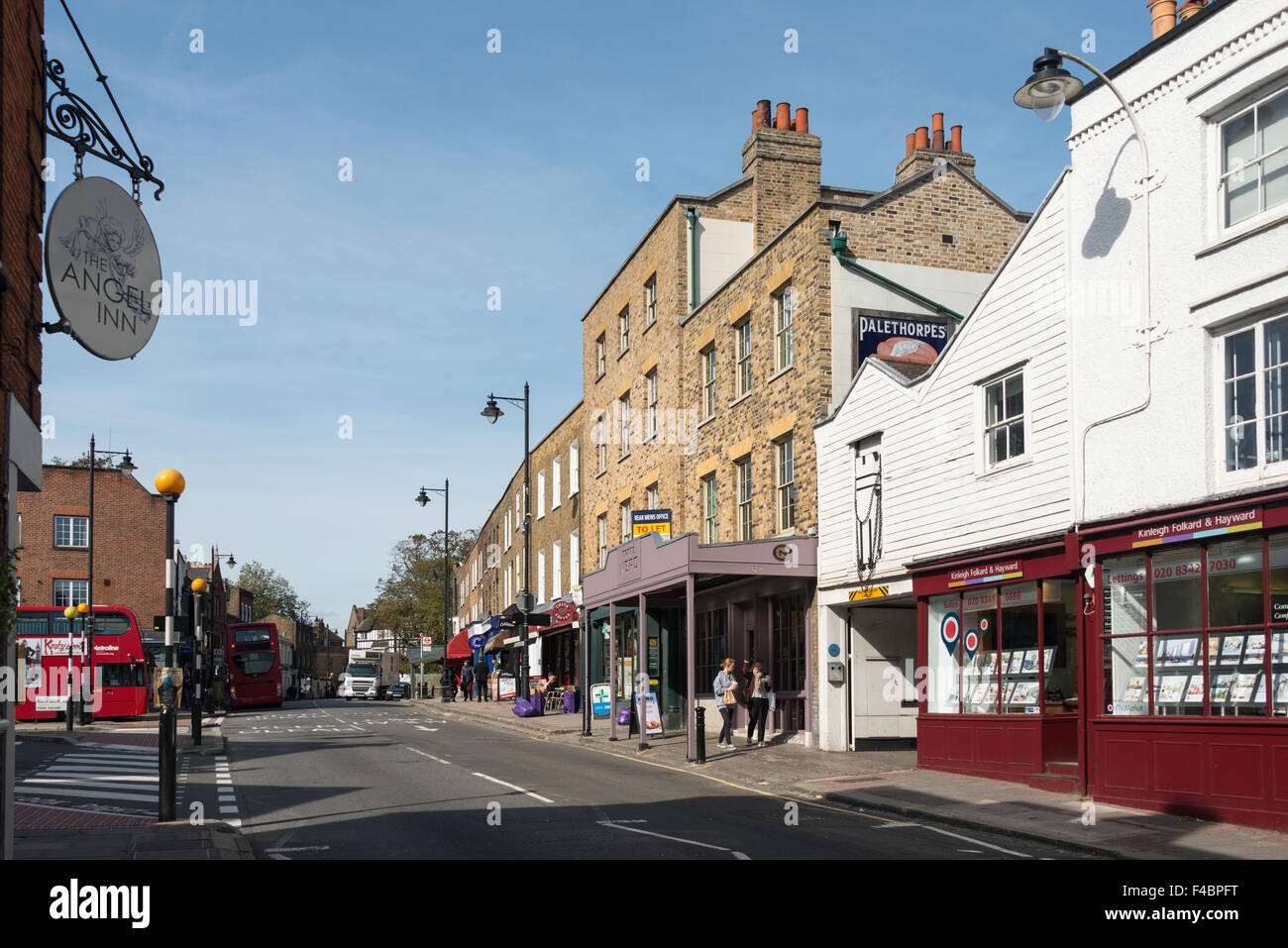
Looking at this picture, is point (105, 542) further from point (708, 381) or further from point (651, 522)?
point (708, 381)

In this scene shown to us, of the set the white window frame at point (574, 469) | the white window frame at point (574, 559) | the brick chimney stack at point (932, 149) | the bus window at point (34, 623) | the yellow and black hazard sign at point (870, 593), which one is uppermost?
the brick chimney stack at point (932, 149)

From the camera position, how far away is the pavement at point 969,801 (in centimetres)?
1151

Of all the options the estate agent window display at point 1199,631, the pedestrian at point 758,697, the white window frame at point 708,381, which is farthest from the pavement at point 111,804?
the white window frame at point 708,381

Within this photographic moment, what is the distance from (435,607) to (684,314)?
196ft

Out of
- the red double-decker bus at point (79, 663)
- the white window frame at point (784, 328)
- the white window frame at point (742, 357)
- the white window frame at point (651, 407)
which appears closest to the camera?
the white window frame at point (784, 328)

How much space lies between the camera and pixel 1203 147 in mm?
13922

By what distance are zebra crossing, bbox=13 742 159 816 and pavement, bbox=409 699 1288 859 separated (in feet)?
27.7

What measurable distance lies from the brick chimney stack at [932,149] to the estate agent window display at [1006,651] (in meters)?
13.6

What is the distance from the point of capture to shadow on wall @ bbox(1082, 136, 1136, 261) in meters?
15.1

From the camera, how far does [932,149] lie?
29.0 metres

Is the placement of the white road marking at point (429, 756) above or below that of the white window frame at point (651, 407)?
below

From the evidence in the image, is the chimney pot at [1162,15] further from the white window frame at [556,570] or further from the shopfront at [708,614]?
the white window frame at [556,570]
